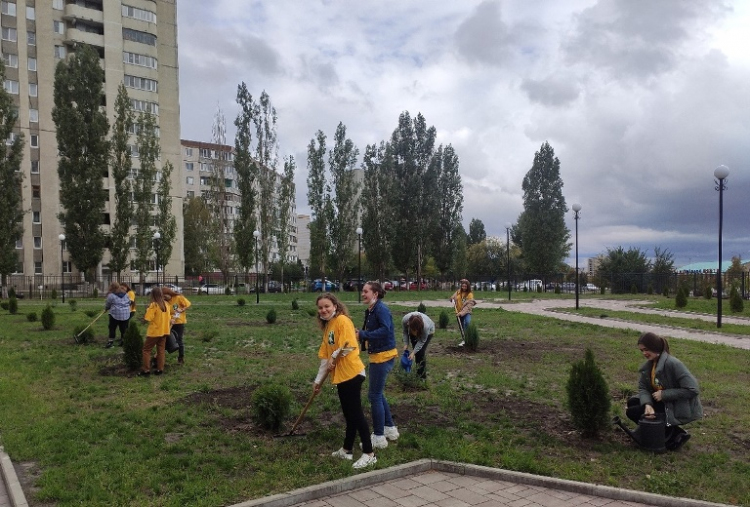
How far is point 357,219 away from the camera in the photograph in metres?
49.8

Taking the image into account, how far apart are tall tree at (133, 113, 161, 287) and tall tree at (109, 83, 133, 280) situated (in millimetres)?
1513

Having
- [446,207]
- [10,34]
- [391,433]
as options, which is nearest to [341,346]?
[391,433]

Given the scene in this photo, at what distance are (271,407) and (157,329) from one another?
4106 millimetres

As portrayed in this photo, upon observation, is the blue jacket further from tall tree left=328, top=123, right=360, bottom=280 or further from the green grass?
tall tree left=328, top=123, right=360, bottom=280

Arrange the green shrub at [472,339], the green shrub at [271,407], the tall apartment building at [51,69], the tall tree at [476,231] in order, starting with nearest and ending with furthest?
the green shrub at [271,407], the green shrub at [472,339], the tall apartment building at [51,69], the tall tree at [476,231]

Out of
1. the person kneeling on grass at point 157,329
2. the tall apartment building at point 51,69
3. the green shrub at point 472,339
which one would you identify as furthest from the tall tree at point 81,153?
the green shrub at point 472,339

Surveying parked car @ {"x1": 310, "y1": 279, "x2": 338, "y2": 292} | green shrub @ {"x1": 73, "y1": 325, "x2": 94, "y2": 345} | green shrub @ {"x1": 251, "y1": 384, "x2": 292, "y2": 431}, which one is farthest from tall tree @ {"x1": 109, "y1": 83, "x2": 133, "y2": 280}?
green shrub @ {"x1": 251, "y1": 384, "x2": 292, "y2": 431}

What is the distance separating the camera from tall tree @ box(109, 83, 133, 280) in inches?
1594

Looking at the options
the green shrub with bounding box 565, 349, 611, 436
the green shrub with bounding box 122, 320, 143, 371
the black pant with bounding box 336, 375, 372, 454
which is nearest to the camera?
the black pant with bounding box 336, 375, 372, 454

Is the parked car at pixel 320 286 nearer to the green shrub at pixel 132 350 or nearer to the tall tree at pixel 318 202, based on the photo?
the tall tree at pixel 318 202

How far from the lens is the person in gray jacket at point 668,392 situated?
5000 millimetres

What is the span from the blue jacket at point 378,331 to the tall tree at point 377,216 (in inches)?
1720

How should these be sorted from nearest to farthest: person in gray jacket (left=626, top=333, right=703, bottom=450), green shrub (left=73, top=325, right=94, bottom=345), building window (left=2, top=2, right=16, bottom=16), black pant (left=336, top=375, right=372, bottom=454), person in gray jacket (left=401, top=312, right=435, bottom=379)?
black pant (left=336, top=375, right=372, bottom=454) → person in gray jacket (left=626, top=333, right=703, bottom=450) → person in gray jacket (left=401, top=312, right=435, bottom=379) → green shrub (left=73, top=325, right=94, bottom=345) → building window (left=2, top=2, right=16, bottom=16)

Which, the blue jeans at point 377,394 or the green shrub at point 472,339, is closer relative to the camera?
the blue jeans at point 377,394
